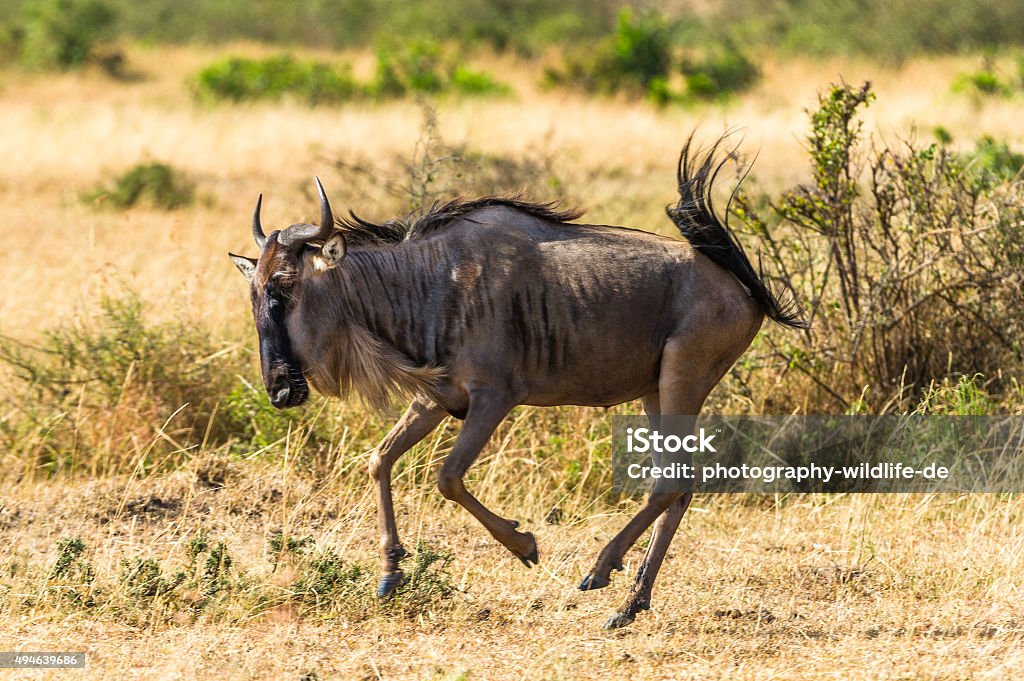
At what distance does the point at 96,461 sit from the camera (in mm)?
8008

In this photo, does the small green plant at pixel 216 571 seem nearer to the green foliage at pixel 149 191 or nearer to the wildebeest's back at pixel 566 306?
the wildebeest's back at pixel 566 306

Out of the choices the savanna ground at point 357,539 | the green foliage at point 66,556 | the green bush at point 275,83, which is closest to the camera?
the savanna ground at point 357,539

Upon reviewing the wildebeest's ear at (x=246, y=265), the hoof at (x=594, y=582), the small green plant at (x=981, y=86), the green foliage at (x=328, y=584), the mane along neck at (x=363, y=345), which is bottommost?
the green foliage at (x=328, y=584)

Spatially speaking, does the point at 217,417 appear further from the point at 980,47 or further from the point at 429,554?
the point at 980,47

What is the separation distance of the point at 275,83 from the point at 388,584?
2124 centimetres

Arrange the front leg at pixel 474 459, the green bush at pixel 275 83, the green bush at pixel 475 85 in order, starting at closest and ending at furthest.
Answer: the front leg at pixel 474 459 < the green bush at pixel 275 83 < the green bush at pixel 475 85

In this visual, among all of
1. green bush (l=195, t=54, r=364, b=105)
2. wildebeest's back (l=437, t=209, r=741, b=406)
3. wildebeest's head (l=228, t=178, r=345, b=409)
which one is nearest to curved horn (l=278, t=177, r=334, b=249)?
wildebeest's head (l=228, t=178, r=345, b=409)

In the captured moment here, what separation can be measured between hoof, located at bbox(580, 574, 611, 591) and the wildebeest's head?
1.52 meters

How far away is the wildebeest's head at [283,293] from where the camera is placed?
5.86 metres

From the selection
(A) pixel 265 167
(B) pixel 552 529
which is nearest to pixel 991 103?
(A) pixel 265 167

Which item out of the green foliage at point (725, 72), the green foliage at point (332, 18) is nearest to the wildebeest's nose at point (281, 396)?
the green foliage at point (725, 72)

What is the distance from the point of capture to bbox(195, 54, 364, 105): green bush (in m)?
25.1

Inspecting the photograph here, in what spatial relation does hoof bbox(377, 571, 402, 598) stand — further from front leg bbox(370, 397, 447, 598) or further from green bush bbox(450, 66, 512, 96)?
green bush bbox(450, 66, 512, 96)

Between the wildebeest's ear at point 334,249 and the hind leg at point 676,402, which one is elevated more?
the wildebeest's ear at point 334,249
